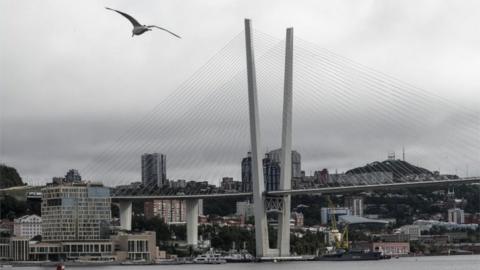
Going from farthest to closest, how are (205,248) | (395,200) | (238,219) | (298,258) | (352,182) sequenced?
(395,200), (238,219), (352,182), (205,248), (298,258)

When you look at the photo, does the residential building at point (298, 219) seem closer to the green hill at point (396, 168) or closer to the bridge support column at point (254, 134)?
→ the green hill at point (396, 168)

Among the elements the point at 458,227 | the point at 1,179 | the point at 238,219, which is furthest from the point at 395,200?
the point at 1,179

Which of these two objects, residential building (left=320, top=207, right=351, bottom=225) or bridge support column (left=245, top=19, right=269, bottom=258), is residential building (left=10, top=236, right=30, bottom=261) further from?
residential building (left=320, top=207, right=351, bottom=225)

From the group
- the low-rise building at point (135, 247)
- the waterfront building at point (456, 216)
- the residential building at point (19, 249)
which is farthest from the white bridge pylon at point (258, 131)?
the waterfront building at point (456, 216)

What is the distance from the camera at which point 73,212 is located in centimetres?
6500

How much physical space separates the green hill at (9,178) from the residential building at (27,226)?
10.00 feet

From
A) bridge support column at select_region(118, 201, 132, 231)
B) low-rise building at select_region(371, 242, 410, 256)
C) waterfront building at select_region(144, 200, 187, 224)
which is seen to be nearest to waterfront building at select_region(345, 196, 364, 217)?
waterfront building at select_region(144, 200, 187, 224)

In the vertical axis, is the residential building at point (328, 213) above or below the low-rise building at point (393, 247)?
above

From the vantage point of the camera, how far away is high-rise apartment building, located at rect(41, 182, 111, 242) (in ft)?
211

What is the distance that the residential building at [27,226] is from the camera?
7250cm

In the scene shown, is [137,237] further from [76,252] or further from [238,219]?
[238,219]

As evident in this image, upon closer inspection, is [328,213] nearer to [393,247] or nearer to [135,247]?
[393,247]

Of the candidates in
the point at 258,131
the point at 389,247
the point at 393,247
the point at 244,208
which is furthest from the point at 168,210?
the point at 258,131

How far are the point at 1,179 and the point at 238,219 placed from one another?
25277 millimetres
